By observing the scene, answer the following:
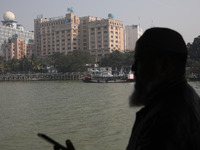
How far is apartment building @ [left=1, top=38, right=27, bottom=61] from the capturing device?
5561 inches

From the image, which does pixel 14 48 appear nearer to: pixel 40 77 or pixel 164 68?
pixel 40 77

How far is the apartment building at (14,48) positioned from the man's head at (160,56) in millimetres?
145234

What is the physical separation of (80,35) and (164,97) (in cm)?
13477

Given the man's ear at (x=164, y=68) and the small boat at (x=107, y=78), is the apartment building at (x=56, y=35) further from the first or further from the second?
the man's ear at (x=164, y=68)

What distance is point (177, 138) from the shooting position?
1.44 meters

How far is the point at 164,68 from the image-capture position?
1653 mm

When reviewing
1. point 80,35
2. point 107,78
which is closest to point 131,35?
point 80,35

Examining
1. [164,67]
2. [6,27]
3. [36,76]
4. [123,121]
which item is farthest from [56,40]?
[164,67]

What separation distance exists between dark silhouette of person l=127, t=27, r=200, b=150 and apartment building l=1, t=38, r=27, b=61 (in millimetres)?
145231

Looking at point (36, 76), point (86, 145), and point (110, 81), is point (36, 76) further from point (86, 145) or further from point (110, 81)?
point (86, 145)

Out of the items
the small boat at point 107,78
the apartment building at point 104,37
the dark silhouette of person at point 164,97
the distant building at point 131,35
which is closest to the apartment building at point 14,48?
the apartment building at point 104,37

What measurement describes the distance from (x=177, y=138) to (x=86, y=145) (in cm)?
960

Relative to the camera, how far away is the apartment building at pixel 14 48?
14125 cm

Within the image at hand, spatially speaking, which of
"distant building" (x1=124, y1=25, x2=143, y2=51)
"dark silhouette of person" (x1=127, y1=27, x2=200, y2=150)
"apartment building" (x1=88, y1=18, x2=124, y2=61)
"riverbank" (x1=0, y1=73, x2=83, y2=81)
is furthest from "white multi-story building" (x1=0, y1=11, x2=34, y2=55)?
"dark silhouette of person" (x1=127, y1=27, x2=200, y2=150)
